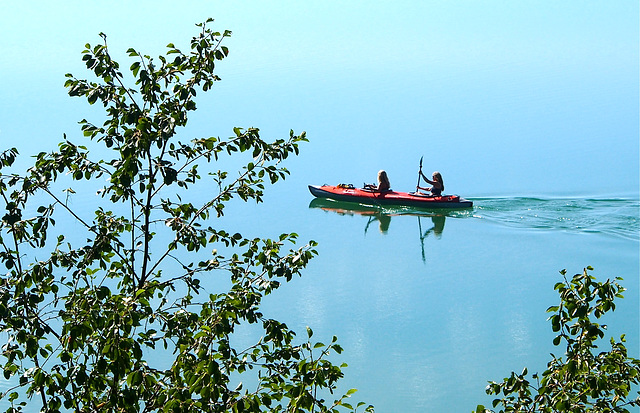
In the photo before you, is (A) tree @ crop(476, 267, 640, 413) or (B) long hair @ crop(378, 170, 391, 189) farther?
(B) long hair @ crop(378, 170, 391, 189)

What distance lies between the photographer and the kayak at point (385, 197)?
16406 millimetres

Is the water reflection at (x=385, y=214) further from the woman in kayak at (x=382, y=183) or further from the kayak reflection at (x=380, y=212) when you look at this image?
the woman in kayak at (x=382, y=183)

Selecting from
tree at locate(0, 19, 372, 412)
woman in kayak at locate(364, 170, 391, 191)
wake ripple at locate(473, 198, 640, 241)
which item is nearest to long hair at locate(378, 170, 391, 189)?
woman in kayak at locate(364, 170, 391, 191)

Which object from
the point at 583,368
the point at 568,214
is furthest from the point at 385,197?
the point at 583,368

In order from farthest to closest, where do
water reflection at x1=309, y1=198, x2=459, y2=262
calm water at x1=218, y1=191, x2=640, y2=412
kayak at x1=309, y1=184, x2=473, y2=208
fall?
kayak at x1=309, y1=184, x2=473, y2=208
water reflection at x1=309, y1=198, x2=459, y2=262
calm water at x1=218, y1=191, x2=640, y2=412

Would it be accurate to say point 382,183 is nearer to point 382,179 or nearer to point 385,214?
point 382,179

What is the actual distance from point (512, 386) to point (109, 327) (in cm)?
199

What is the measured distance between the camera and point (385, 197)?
16844 millimetres

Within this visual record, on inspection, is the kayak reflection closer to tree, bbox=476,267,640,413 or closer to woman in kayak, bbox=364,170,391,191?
woman in kayak, bbox=364,170,391,191

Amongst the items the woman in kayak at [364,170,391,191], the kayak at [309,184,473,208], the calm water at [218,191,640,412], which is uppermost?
the woman in kayak at [364,170,391,191]

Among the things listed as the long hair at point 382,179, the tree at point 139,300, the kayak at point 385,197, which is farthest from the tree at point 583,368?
the long hair at point 382,179

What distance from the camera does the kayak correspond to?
1641cm

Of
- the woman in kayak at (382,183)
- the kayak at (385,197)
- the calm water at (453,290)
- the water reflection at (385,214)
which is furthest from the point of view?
the woman in kayak at (382,183)

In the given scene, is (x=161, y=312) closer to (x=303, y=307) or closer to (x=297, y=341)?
(x=297, y=341)
